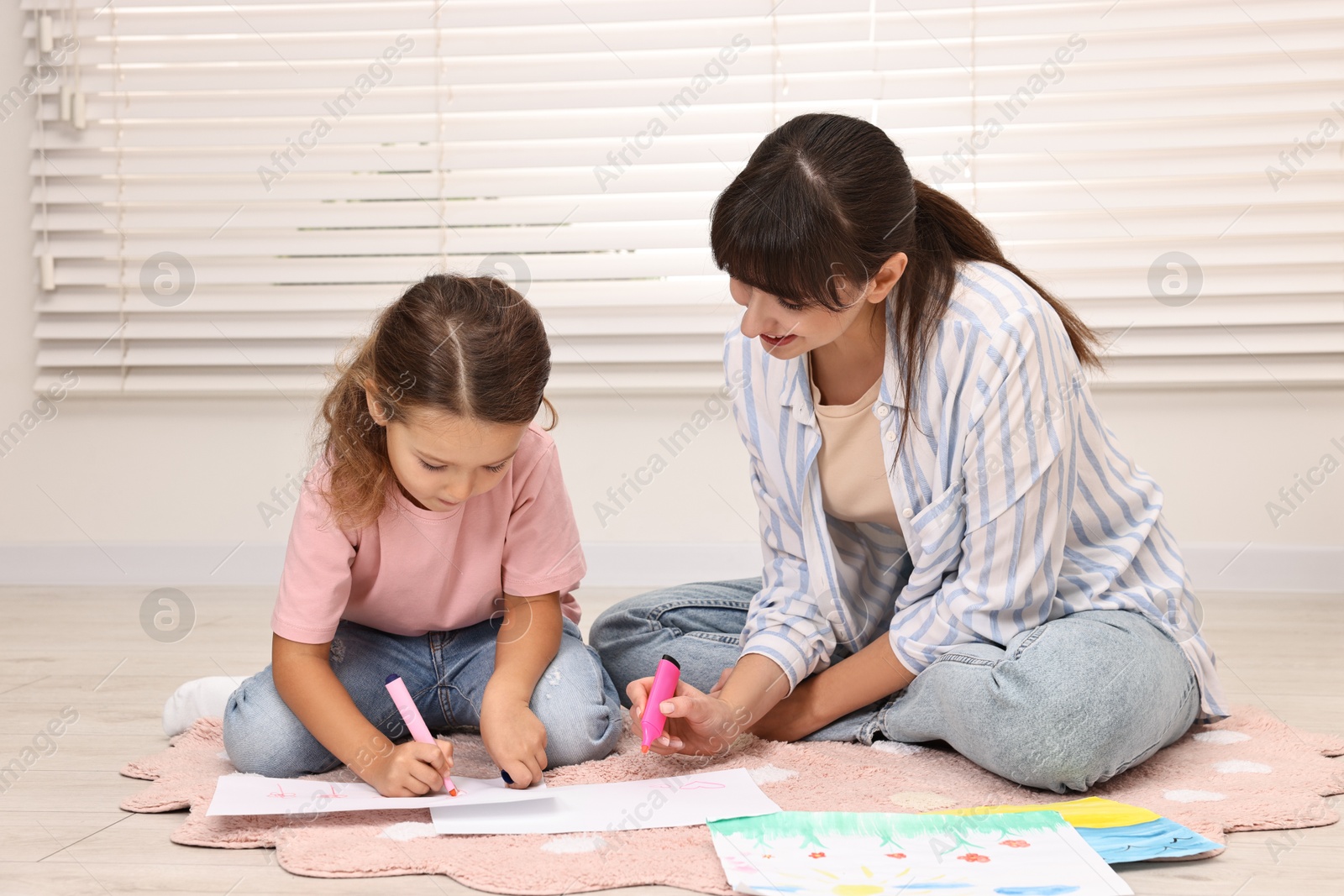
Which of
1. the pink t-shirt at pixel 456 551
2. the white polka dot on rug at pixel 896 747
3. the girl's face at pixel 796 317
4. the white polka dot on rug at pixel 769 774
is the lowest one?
the white polka dot on rug at pixel 896 747

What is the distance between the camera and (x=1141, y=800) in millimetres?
967

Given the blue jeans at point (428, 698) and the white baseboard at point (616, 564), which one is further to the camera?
the white baseboard at point (616, 564)

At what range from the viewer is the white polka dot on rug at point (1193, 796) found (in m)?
0.96

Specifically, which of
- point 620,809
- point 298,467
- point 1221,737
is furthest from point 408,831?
point 298,467

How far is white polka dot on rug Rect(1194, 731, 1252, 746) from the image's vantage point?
1123 millimetres

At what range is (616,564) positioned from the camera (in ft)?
6.66

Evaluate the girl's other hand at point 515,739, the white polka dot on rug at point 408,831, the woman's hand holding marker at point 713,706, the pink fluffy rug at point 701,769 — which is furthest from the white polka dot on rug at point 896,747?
the white polka dot on rug at point 408,831

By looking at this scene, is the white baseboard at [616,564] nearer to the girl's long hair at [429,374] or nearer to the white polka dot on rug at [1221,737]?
the white polka dot on rug at [1221,737]

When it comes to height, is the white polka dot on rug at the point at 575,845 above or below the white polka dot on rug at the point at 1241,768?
below

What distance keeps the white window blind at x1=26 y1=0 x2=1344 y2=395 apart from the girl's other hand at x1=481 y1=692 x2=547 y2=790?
1.03m

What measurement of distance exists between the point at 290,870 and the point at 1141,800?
0.65 metres

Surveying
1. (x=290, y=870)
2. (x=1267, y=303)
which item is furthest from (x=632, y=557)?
(x=290, y=870)

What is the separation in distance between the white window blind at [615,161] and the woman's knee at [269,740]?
1.02 meters

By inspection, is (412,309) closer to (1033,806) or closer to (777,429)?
(777,429)
